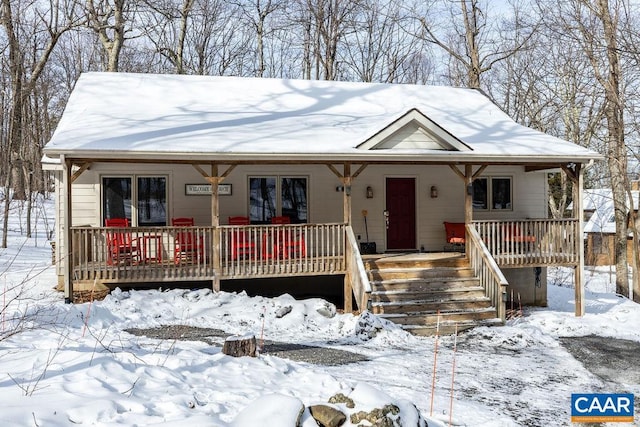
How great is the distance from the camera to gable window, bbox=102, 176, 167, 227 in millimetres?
12859

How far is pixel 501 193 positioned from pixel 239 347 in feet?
35.3

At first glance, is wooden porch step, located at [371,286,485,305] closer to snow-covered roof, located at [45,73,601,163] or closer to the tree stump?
snow-covered roof, located at [45,73,601,163]

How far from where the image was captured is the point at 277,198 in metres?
13.8

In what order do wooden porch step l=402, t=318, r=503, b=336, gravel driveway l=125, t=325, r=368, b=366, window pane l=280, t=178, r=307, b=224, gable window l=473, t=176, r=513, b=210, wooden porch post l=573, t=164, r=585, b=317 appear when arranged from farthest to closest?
gable window l=473, t=176, r=513, b=210
window pane l=280, t=178, r=307, b=224
wooden porch post l=573, t=164, r=585, b=317
wooden porch step l=402, t=318, r=503, b=336
gravel driveway l=125, t=325, r=368, b=366

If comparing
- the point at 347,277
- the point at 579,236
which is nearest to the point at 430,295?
the point at 347,277

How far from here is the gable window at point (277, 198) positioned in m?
Answer: 13.7

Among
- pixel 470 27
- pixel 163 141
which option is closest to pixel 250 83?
pixel 163 141

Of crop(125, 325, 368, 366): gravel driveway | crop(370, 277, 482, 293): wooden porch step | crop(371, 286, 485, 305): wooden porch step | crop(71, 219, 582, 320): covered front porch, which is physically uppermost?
crop(71, 219, 582, 320): covered front porch

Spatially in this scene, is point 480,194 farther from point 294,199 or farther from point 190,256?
point 190,256

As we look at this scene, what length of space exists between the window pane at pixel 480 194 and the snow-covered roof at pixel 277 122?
156 cm

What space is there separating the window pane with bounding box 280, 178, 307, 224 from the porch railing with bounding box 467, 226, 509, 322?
4296 millimetres

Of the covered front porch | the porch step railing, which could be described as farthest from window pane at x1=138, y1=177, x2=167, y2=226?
the porch step railing

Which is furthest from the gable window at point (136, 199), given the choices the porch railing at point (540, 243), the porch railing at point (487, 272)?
the porch railing at point (540, 243)

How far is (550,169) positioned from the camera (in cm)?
1434
